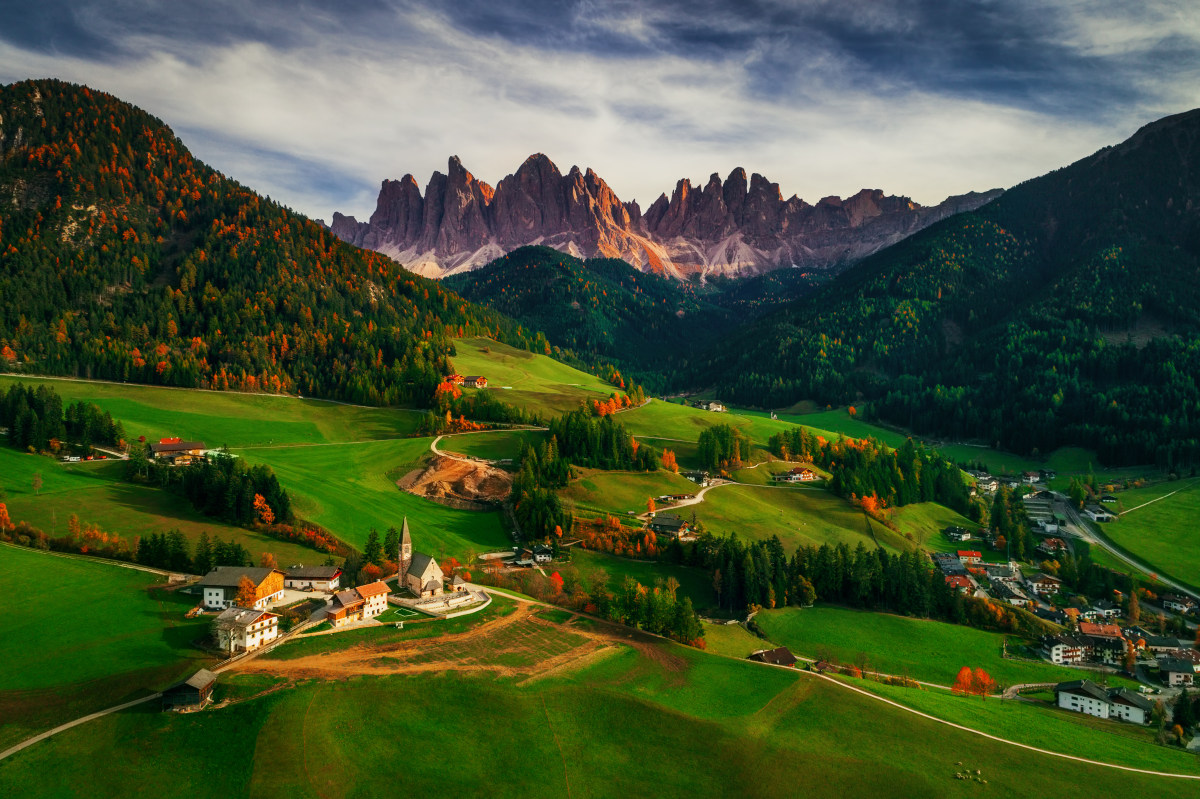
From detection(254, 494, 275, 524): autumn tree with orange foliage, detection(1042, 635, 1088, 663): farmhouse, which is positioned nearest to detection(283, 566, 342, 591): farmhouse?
detection(254, 494, 275, 524): autumn tree with orange foliage

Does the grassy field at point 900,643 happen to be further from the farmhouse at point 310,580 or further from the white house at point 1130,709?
the farmhouse at point 310,580

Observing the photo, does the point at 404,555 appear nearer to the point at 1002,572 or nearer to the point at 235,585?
the point at 235,585

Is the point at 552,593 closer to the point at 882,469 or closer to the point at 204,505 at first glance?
the point at 204,505

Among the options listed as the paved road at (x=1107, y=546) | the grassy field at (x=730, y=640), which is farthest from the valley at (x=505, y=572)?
the paved road at (x=1107, y=546)

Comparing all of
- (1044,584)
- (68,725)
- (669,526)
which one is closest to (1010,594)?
(1044,584)

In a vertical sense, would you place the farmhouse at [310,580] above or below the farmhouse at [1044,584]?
above

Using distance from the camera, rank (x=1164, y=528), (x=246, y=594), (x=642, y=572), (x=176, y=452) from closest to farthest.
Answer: (x=246, y=594), (x=642, y=572), (x=176, y=452), (x=1164, y=528)
